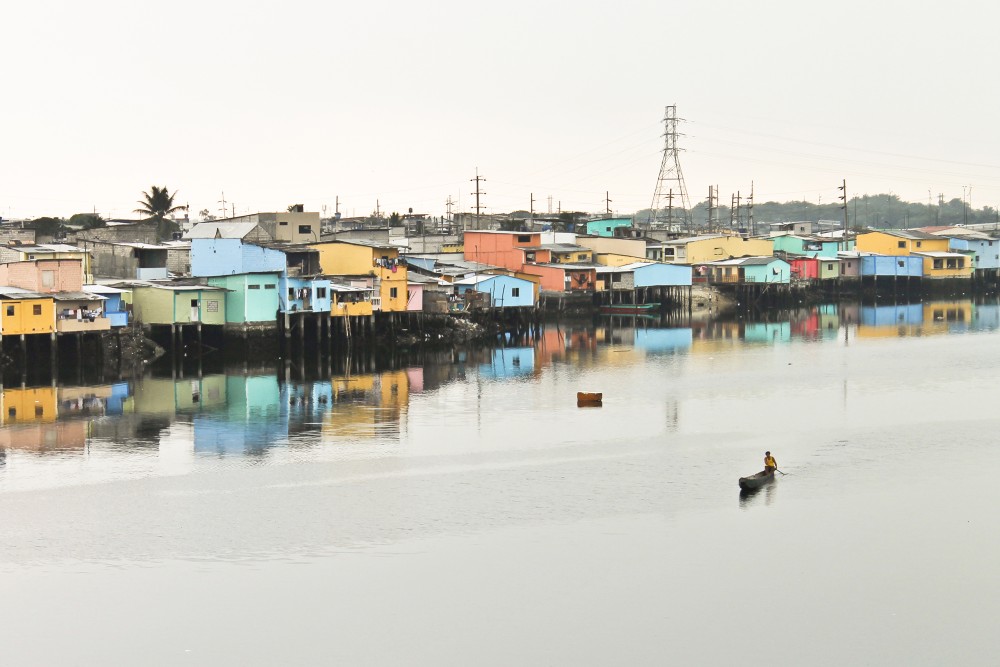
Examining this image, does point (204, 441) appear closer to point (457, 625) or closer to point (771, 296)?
point (457, 625)

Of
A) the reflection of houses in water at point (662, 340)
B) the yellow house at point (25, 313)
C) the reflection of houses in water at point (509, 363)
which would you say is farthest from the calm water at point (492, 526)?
the reflection of houses in water at point (662, 340)

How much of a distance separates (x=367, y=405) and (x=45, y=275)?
13.3 metres

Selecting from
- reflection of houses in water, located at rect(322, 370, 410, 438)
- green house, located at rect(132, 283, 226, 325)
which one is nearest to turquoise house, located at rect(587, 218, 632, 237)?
green house, located at rect(132, 283, 226, 325)

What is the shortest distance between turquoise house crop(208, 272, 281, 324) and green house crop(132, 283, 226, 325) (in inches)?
13.2

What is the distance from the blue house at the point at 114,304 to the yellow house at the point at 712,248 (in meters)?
40.4

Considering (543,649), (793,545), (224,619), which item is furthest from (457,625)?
(793,545)

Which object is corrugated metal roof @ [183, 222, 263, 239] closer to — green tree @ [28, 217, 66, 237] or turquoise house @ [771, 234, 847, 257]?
green tree @ [28, 217, 66, 237]

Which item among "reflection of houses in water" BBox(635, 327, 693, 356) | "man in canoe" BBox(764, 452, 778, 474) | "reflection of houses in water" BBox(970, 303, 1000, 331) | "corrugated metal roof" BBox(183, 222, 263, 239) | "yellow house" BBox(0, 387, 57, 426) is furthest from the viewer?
"reflection of houses in water" BBox(970, 303, 1000, 331)

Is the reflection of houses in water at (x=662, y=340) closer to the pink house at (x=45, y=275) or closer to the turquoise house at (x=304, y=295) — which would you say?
the turquoise house at (x=304, y=295)

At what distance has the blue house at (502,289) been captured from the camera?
53.8m

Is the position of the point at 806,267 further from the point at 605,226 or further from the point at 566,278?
the point at 566,278

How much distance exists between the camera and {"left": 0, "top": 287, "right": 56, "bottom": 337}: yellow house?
119 feet

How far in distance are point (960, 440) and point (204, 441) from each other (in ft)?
55.9

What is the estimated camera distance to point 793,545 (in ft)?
60.8
